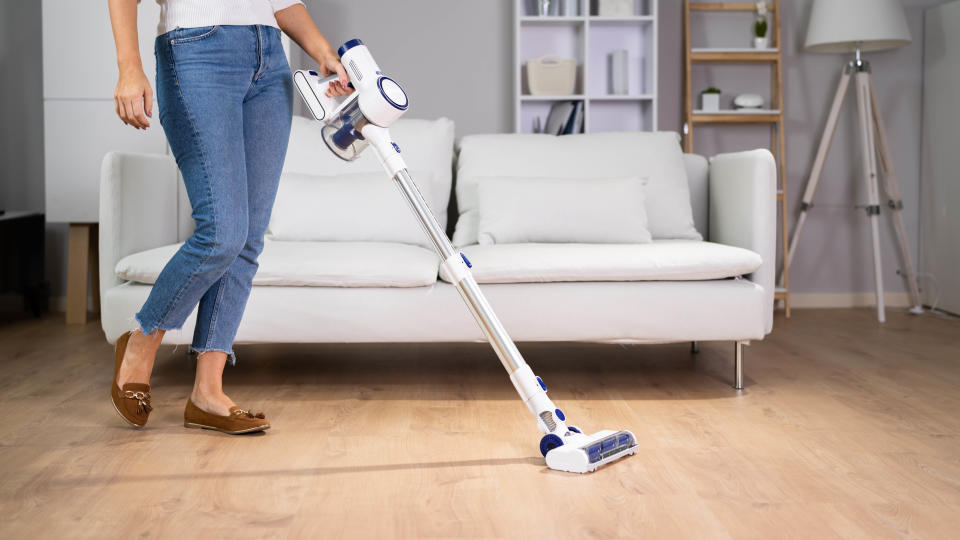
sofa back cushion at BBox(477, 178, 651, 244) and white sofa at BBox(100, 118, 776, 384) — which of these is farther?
sofa back cushion at BBox(477, 178, 651, 244)

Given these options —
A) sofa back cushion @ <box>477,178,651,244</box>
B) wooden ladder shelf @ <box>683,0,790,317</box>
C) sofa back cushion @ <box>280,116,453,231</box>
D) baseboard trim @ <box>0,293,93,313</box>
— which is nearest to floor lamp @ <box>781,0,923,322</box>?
wooden ladder shelf @ <box>683,0,790,317</box>

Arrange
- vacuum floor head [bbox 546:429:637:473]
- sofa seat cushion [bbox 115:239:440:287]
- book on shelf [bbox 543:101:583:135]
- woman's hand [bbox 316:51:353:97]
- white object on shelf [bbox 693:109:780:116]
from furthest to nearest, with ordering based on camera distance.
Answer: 1. white object on shelf [bbox 693:109:780:116]
2. book on shelf [bbox 543:101:583:135]
3. sofa seat cushion [bbox 115:239:440:287]
4. woman's hand [bbox 316:51:353:97]
5. vacuum floor head [bbox 546:429:637:473]

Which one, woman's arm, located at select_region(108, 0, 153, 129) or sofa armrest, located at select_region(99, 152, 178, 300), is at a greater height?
woman's arm, located at select_region(108, 0, 153, 129)

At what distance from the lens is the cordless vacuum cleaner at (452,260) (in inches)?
64.3

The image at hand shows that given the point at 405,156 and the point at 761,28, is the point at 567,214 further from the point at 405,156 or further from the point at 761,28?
the point at 761,28

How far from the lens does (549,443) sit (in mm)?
1651

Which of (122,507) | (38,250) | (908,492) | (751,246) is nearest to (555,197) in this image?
(751,246)

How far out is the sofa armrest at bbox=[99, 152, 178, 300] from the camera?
7.55 ft

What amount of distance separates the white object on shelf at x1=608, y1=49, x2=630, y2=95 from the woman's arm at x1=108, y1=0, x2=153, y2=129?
266 centimetres

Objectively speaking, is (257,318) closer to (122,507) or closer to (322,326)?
(322,326)

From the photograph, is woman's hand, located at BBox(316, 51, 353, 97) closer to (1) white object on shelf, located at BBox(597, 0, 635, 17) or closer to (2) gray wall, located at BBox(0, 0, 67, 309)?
(1) white object on shelf, located at BBox(597, 0, 635, 17)

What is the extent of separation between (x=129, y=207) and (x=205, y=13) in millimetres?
833

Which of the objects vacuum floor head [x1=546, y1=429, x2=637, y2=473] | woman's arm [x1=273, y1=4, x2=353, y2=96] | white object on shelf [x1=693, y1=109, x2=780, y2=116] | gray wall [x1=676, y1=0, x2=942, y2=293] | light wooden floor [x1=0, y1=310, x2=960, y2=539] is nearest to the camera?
light wooden floor [x1=0, y1=310, x2=960, y2=539]

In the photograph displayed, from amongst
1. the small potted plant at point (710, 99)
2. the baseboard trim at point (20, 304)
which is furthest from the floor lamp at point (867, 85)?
the baseboard trim at point (20, 304)
